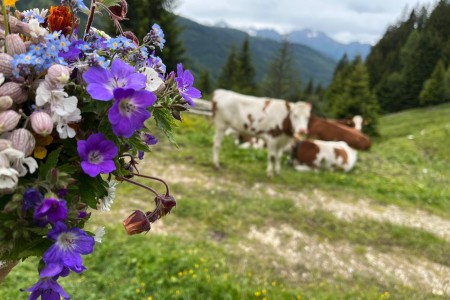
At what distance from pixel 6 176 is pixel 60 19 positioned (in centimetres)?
58

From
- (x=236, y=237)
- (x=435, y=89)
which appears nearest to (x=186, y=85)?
(x=236, y=237)

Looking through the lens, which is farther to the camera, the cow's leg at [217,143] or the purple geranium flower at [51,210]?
the cow's leg at [217,143]

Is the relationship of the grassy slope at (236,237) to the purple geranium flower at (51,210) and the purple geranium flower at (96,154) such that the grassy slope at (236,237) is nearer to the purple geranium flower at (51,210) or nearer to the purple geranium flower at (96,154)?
the purple geranium flower at (96,154)

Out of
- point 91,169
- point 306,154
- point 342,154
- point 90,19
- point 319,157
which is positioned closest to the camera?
point 91,169

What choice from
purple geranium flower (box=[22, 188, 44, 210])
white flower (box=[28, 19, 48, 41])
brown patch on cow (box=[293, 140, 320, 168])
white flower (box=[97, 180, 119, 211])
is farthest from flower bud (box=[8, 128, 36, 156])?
brown patch on cow (box=[293, 140, 320, 168])

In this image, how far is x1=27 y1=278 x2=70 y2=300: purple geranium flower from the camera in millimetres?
1245

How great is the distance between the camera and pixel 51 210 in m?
1.09

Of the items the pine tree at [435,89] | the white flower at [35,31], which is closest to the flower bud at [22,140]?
the white flower at [35,31]

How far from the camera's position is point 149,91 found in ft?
3.96

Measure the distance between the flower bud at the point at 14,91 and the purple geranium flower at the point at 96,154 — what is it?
0.20 metres

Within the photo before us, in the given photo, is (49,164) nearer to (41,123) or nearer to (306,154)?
(41,123)

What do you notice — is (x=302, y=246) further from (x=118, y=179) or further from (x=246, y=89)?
(x=246, y=89)

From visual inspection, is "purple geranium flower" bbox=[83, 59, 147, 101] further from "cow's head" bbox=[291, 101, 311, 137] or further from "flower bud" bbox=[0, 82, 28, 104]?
"cow's head" bbox=[291, 101, 311, 137]

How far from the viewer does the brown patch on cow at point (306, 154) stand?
12.0 m
